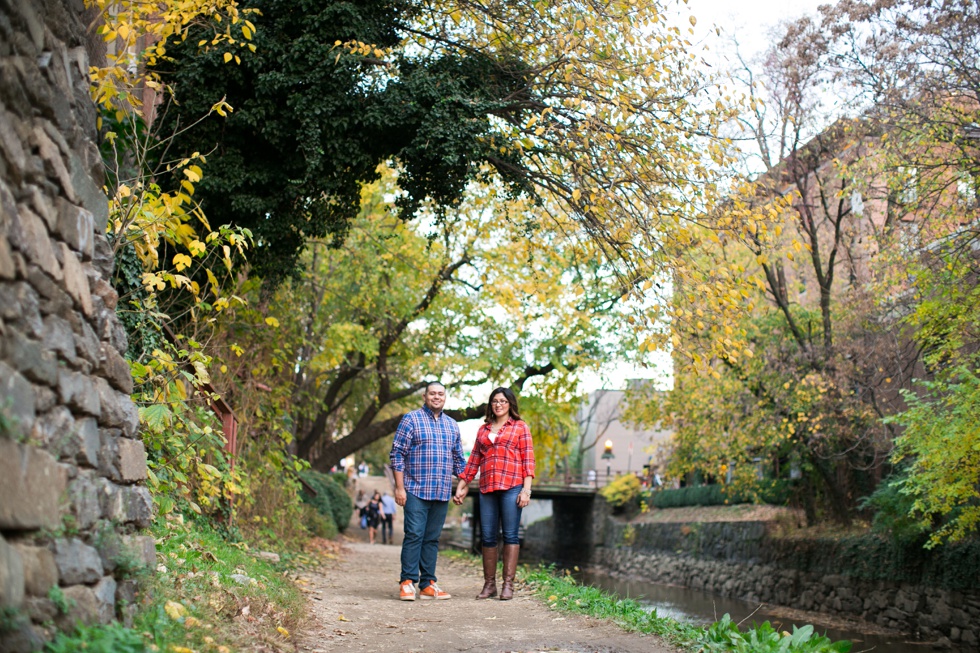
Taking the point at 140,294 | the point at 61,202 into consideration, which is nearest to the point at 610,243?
the point at 140,294

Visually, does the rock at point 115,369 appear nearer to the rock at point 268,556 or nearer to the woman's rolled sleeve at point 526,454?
the woman's rolled sleeve at point 526,454

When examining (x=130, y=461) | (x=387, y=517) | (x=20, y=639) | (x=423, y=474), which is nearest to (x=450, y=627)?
(x=423, y=474)

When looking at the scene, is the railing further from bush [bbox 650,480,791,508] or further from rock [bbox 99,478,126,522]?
rock [bbox 99,478,126,522]

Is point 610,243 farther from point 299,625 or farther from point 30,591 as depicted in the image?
point 30,591

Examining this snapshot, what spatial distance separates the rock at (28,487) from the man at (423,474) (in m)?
4.78

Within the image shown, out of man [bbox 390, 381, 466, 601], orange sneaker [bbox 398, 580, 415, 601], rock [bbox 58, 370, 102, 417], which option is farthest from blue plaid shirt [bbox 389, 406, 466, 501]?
rock [bbox 58, 370, 102, 417]

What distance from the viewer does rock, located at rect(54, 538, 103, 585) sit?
11.6ft

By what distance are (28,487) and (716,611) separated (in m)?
15.9

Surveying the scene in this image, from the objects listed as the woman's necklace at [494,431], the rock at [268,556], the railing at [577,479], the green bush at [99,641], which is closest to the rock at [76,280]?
the green bush at [99,641]

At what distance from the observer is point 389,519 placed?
101 ft

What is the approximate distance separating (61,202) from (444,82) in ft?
20.3

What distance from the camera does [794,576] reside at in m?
21.9

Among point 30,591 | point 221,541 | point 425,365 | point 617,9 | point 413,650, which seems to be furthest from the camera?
point 425,365

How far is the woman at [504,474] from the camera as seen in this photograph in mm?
8414
